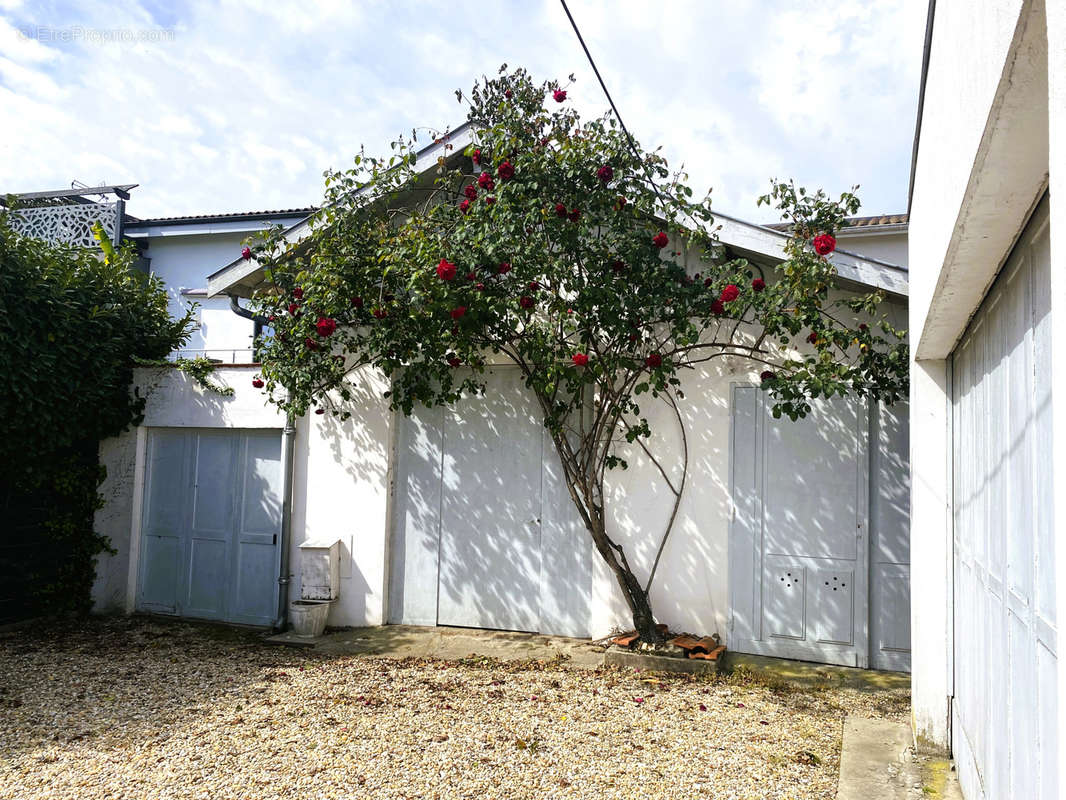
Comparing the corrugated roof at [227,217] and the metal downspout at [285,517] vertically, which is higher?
the corrugated roof at [227,217]

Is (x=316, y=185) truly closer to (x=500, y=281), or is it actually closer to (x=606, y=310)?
(x=500, y=281)

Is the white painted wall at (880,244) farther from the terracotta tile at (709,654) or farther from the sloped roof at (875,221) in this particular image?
the terracotta tile at (709,654)

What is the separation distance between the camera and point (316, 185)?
6434 millimetres

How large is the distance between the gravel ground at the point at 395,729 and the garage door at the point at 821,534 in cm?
64

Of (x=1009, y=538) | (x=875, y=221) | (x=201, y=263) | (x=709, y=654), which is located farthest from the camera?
(x=201, y=263)

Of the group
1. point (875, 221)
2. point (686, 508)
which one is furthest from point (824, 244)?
point (875, 221)

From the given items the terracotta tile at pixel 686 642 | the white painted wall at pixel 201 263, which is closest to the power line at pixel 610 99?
the terracotta tile at pixel 686 642

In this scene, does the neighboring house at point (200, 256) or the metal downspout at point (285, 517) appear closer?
the metal downspout at point (285, 517)

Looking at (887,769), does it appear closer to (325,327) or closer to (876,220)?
(325,327)

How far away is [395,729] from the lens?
4438 mm

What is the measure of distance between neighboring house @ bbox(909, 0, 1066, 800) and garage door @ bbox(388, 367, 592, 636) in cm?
317

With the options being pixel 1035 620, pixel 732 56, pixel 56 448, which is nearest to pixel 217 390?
pixel 56 448

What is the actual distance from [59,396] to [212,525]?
1740 mm

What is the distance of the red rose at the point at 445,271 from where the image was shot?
527cm
